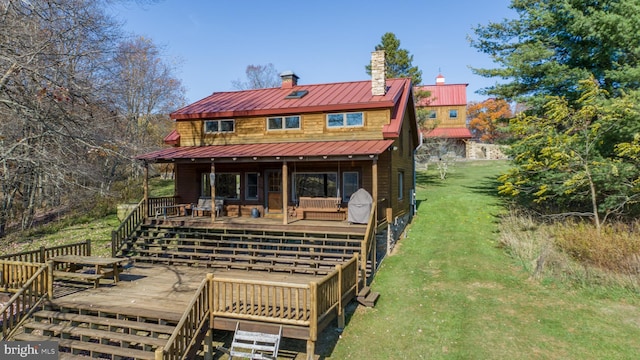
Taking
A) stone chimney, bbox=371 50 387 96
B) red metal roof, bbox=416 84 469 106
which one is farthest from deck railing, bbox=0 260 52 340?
red metal roof, bbox=416 84 469 106

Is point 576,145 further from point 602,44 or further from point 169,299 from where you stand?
point 169,299

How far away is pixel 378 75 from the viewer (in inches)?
630

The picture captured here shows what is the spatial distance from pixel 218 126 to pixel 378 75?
25.0ft

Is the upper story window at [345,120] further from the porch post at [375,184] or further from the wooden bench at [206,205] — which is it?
the wooden bench at [206,205]

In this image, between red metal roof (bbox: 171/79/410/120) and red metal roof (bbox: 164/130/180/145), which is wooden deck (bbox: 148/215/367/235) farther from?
red metal roof (bbox: 171/79/410/120)

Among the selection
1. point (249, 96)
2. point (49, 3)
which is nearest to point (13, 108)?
point (49, 3)

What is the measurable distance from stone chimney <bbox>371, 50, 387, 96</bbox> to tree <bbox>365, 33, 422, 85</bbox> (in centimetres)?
937

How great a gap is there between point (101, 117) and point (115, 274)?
30.6 ft

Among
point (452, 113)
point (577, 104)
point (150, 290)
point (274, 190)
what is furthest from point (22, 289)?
point (452, 113)

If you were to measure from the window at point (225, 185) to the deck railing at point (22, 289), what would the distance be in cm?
825

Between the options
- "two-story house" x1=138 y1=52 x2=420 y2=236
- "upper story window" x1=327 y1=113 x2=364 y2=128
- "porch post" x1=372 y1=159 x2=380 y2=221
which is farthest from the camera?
"upper story window" x1=327 y1=113 x2=364 y2=128

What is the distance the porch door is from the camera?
54.4 ft

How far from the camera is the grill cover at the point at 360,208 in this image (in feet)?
42.7

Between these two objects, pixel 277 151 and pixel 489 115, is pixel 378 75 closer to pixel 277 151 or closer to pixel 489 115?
pixel 277 151
